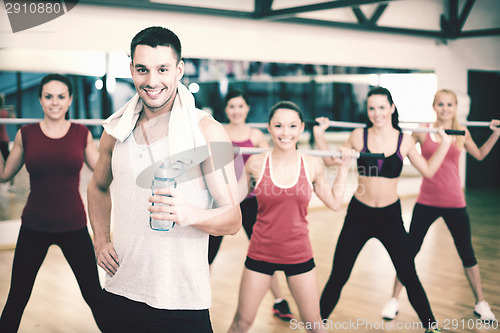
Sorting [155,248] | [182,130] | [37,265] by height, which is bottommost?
[37,265]

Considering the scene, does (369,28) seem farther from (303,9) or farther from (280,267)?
(280,267)

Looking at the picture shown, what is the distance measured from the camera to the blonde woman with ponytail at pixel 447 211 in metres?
3.49

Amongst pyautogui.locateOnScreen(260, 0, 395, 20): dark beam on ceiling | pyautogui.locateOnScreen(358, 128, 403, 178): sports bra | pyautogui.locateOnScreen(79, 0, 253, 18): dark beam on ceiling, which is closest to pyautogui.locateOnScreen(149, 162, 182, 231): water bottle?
pyautogui.locateOnScreen(358, 128, 403, 178): sports bra

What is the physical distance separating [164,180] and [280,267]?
4.20ft

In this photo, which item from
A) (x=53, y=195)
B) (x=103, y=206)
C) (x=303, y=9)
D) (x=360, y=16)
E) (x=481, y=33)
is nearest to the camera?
(x=103, y=206)

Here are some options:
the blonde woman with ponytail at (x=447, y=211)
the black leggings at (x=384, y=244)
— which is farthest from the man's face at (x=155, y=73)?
the blonde woman with ponytail at (x=447, y=211)

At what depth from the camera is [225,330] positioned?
3.34 metres

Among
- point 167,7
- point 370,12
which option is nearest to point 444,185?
point 167,7

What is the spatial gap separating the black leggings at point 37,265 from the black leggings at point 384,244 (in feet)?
4.05

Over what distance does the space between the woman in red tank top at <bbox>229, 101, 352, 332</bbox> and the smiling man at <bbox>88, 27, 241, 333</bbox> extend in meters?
0.92

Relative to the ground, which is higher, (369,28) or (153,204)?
(369,28)

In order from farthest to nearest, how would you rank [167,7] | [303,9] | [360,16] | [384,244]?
1. [360,16]
2. [303,9]
3. [167,7]
4. [384,244]

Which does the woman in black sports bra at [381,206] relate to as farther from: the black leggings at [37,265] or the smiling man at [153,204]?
the smiling man at [153,204]

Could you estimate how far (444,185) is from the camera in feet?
11.5
